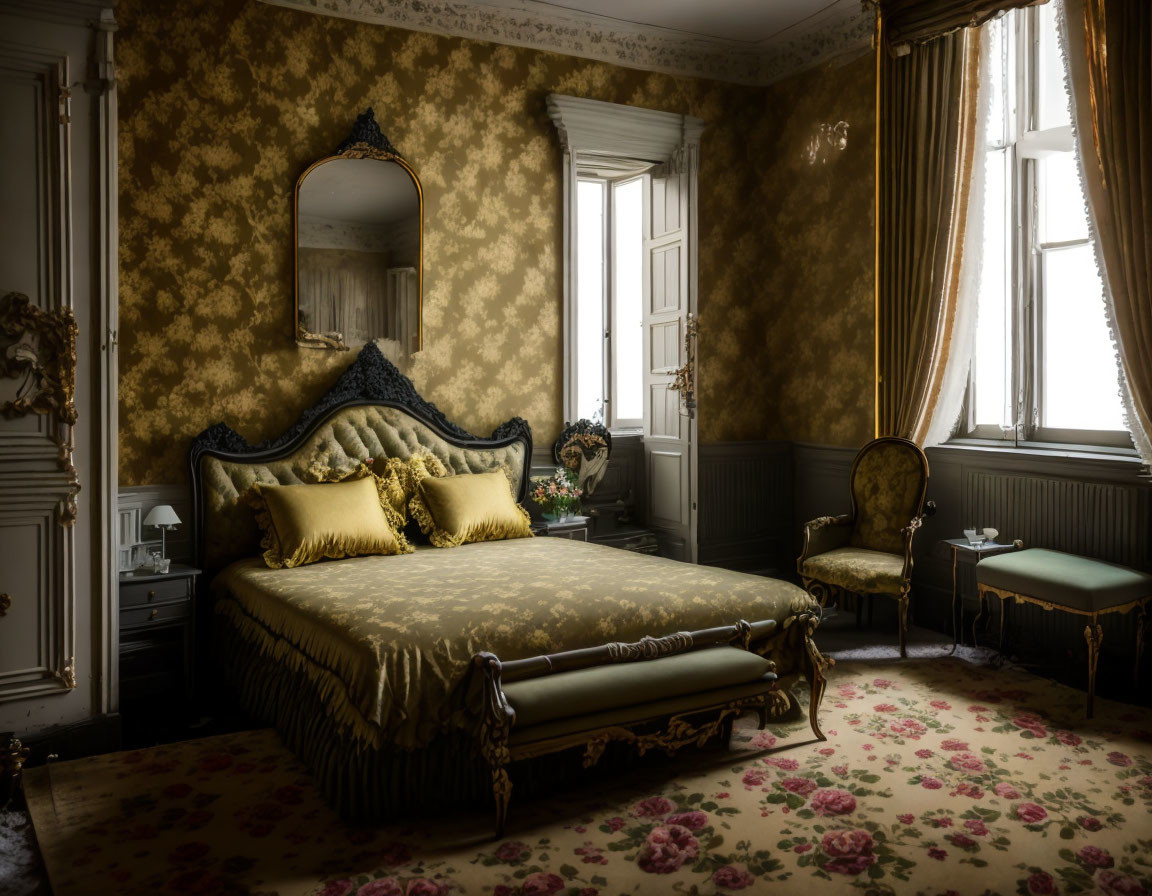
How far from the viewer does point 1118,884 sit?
2.55 metres

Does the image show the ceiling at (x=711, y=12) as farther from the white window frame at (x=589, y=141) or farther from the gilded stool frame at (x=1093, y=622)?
the gilded stool frame at (x=1093, y=622)

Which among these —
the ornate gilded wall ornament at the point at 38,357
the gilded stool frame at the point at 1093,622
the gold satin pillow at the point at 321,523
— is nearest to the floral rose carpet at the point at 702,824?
the gilded stool frame at the point at 1093,622

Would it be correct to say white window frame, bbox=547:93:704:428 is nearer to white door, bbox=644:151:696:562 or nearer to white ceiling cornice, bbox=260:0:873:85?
white door, bbox=644:151:696:562

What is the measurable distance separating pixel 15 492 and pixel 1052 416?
4770mm

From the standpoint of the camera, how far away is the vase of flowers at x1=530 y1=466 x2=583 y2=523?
5.34 meters

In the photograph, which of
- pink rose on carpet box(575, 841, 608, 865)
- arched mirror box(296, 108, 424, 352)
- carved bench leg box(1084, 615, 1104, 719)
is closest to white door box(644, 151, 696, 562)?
arched mirror box(296, 108, 424, 352)

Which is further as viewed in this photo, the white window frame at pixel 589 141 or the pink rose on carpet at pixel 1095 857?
the white window frame at pixel 589 141

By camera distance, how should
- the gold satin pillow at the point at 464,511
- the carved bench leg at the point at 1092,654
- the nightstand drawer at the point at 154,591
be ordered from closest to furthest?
the carved bench leg at the point at 1092,654
the nightstand drawer at the point at 154,591
the gold satin pillow at the point at 464,511

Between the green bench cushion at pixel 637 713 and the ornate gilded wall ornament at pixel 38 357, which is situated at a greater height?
the ornate gilded wall ornament at pixel 38 357

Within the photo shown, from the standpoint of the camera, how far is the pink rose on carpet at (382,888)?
254 cm

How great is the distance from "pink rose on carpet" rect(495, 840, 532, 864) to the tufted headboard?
234cm

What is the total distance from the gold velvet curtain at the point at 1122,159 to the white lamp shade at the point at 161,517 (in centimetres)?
429

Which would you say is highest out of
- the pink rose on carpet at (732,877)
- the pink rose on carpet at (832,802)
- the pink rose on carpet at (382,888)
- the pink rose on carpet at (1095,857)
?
the pink rose on carpet at (832,802)

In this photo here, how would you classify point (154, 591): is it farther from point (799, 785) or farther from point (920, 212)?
point (920, 212)
